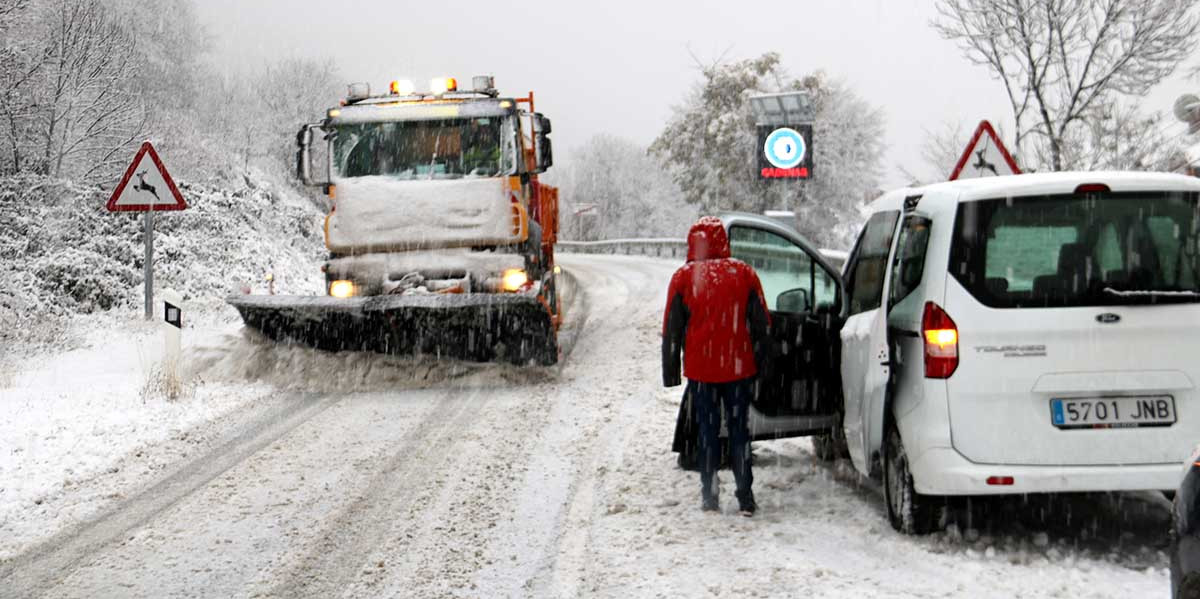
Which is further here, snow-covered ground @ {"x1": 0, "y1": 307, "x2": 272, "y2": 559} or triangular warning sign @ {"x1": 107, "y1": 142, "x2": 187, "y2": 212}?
triangular warning sign @ {"x1": 107, "y1": 142, "x2": 187, "y2": 212}

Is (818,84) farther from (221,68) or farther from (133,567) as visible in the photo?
(133,567)

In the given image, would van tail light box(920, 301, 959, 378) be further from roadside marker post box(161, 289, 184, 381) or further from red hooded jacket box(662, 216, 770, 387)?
roadside marker post box(161, 289, 184, 381)

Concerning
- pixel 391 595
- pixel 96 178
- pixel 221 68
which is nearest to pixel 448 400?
pixel 391 595

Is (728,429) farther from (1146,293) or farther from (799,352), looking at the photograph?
(1146,293)

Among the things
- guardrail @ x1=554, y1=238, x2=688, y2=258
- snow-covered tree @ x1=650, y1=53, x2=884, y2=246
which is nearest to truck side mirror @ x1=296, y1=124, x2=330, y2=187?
guardrail @ x1=554, y1=238, x2=688, y2=258

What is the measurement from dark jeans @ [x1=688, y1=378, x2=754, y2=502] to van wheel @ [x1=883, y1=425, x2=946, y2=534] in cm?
79

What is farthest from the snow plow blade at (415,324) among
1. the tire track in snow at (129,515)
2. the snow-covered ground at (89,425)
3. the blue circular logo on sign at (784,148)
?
the blue circular logo on sign at (784,148)

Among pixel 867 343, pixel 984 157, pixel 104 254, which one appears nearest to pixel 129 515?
pixel 867 343

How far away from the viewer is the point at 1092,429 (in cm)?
461

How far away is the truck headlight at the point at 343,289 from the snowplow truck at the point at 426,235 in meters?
0.01

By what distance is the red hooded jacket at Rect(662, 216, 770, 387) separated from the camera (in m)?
5.67

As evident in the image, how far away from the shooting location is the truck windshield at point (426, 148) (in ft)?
36.2

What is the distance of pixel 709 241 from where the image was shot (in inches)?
224

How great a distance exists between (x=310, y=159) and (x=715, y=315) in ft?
22.3
